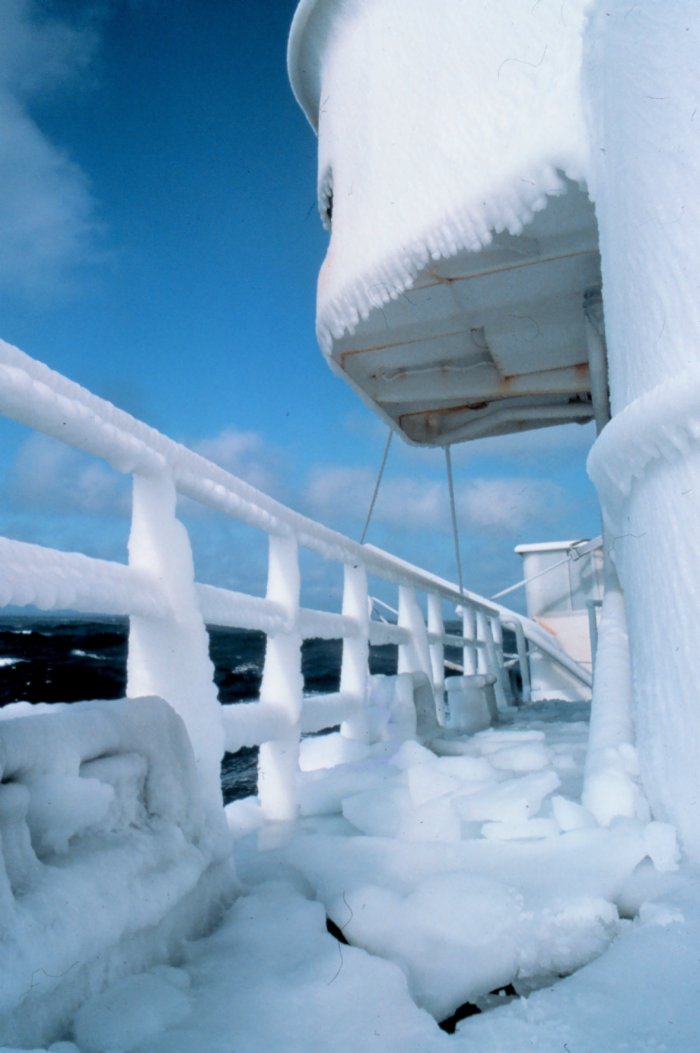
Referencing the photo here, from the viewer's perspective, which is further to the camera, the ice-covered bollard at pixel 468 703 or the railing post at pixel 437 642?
the railing post at pixel 437 642

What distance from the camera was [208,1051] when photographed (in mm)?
802

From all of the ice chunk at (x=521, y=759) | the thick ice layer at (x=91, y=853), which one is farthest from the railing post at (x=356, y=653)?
the thick ice layer at (x=91, y=853)

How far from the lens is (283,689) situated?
206cm

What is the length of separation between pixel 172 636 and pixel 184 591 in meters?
0.09

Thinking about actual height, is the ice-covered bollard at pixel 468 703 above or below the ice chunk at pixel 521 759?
above

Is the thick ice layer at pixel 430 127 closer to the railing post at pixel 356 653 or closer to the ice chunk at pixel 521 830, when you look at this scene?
the railing post at pixel 356 653

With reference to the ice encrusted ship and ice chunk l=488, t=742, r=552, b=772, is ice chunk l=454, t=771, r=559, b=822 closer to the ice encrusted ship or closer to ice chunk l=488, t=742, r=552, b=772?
the ice encrusted ship

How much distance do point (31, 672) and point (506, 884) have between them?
Result: 2007 centimetres

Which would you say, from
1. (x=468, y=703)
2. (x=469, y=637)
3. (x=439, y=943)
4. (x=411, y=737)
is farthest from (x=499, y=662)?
(x=439, y=943)

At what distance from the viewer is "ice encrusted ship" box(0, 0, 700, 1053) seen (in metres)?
0.88

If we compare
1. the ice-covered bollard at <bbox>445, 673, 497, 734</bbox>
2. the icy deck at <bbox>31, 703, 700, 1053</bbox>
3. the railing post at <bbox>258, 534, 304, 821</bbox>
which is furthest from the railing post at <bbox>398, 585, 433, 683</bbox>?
the icy deck at <bbox>31, 703, 700, 1053</bbox>

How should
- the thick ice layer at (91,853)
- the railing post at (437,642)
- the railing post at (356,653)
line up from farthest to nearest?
the railing post at (437,642), the railing post at (356,653), the thick ice layer at (91,853)

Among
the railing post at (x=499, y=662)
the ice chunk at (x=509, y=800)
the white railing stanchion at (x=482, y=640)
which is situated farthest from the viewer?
the railing post at (x=499, y=662)

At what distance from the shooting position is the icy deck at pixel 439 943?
0.84 metres
